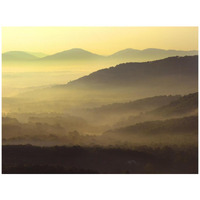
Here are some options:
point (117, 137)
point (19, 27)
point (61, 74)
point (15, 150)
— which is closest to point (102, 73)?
point (61, 74)

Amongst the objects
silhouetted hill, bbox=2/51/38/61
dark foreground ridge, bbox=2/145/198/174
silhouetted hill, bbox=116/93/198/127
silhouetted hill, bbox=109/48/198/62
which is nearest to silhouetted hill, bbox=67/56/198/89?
silhouetted hill, bbox=109/48/198/62

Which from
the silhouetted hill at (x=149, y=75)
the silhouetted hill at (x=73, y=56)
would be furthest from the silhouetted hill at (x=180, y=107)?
the silhouetted hill at (x=73, y=56)

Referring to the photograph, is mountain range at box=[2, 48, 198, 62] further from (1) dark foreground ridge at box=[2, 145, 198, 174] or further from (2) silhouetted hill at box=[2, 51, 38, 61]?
(1) dark foreground ridge at box=[2, 145, 198, 174]

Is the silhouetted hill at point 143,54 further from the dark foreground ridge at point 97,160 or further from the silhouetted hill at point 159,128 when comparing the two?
the dark foreground ridge at point 97,160

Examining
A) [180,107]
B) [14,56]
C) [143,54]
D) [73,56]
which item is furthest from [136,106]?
[14,56]

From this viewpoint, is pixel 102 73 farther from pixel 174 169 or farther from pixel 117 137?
pixel 174 169
